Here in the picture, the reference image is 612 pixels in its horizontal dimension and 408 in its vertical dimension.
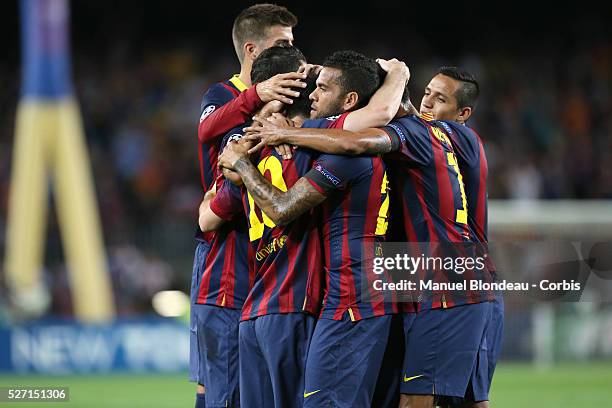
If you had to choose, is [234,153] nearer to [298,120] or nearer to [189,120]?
[298,120]

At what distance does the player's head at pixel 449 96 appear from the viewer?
6617 mm

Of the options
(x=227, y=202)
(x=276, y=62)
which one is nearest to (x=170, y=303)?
(x=227, y=202)

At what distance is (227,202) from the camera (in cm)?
571

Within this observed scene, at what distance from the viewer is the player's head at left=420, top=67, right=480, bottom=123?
6.62m

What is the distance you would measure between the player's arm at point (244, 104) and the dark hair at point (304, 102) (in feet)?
0.19

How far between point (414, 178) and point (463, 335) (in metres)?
0.87

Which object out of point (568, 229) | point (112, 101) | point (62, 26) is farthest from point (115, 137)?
point (568, 229)

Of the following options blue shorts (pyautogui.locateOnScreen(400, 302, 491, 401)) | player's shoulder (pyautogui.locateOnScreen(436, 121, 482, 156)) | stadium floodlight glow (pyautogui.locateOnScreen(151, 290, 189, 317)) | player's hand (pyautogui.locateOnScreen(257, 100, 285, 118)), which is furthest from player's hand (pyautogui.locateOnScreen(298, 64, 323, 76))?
stadium floodlight glow (pyautogui.locateOnScreen(151, 290, 189, 317))

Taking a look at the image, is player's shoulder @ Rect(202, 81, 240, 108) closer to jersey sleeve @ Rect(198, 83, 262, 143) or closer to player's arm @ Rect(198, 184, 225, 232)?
jersey sleeve @ Rect(198, 83, 262, 143)

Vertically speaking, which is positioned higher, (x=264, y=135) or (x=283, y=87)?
(x=283, y=87)

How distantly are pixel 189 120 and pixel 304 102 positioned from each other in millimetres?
15008

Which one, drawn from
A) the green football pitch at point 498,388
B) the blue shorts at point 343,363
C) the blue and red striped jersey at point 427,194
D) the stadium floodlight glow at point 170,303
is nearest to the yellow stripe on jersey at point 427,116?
the blue and red striped jersey at point 427,194

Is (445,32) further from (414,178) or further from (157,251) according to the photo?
(414,178)

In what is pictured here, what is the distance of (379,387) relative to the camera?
5.46 metres
